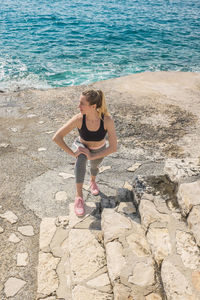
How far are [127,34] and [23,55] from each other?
396 inches

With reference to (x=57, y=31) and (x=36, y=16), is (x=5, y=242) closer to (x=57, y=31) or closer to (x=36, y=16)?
(x=57, y=31)

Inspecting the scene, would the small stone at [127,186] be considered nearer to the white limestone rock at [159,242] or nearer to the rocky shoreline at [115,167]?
the rocky shoreline at [115,167]

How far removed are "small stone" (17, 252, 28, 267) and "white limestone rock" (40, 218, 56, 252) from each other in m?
0.24

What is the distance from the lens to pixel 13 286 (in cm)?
333

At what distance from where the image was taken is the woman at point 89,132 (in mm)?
3660

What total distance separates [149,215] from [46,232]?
154cm

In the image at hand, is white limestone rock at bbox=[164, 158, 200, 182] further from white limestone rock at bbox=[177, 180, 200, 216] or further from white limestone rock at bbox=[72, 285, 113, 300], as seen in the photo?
white limestone rock at bbox=[72, 285, 113, 300]

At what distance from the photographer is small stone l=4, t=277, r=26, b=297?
10.7 feet

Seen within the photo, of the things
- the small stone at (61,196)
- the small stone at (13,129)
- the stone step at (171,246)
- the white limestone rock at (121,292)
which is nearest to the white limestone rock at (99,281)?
the white limestone rock at (121,292)

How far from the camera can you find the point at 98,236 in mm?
3623

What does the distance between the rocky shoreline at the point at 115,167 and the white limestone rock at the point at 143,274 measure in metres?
0.03

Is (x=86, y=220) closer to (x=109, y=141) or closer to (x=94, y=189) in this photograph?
(x=94, y=189)

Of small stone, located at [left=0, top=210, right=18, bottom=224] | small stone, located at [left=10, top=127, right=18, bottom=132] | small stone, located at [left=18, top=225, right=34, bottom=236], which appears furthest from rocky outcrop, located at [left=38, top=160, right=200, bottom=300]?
small stone, located at [left=10, top=127, right=18, bottom=132]

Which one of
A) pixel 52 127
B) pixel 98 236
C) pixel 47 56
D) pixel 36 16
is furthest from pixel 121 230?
pixel 36 16
